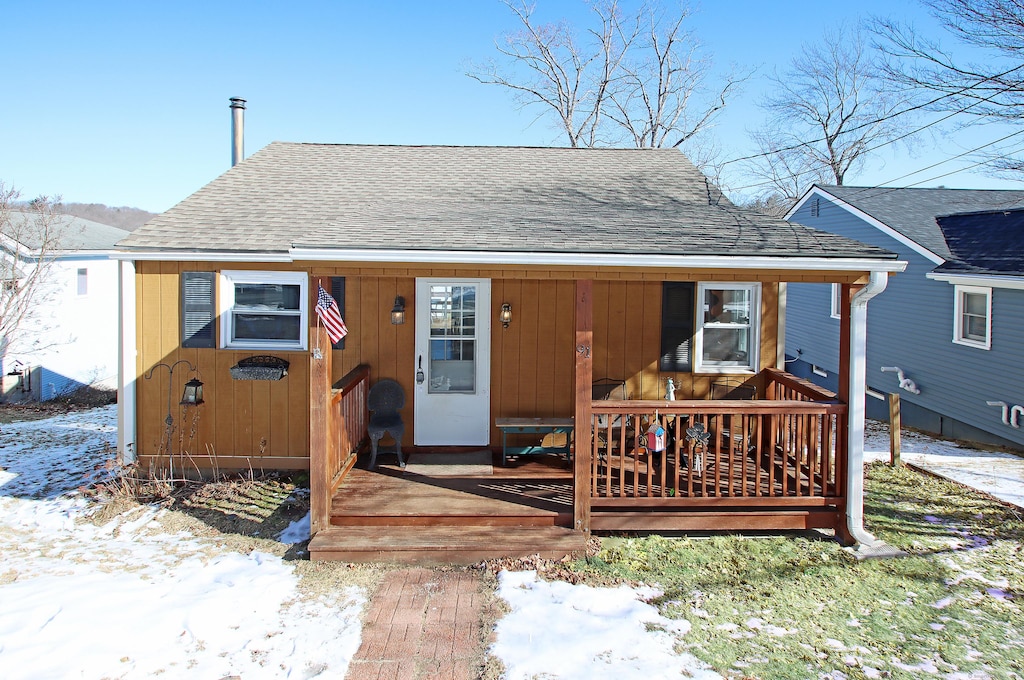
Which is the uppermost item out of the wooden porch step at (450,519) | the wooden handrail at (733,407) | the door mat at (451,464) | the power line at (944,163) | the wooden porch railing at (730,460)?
the power line at (944,163)

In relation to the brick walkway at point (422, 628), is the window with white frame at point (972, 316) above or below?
above

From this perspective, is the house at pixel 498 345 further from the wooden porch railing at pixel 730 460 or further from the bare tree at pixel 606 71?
A: the bare tree at pixel 606 71

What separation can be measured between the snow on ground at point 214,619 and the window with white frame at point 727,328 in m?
3.57

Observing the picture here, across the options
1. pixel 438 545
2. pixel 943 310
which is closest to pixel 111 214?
pixel 438 545

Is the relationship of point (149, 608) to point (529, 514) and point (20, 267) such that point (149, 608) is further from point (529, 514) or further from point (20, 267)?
point (20, 267)

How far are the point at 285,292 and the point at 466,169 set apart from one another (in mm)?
3130

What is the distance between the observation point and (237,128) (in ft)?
32.7

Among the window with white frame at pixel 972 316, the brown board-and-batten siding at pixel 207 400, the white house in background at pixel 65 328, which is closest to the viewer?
the brown board-and-batten siding at pixel 207 400

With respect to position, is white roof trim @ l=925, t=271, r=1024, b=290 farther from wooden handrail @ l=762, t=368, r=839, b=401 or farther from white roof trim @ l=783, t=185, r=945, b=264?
wooden handrail @ l=762, t=368, r=839, b=401

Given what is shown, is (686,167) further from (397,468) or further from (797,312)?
(797,312)

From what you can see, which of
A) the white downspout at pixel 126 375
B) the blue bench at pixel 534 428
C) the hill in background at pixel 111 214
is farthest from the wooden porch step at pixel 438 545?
the hill in background at pixel 111 214

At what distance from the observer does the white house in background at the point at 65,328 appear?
1539 centimetres

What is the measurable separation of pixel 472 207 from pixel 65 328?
14.3m

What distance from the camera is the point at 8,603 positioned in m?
4.40
